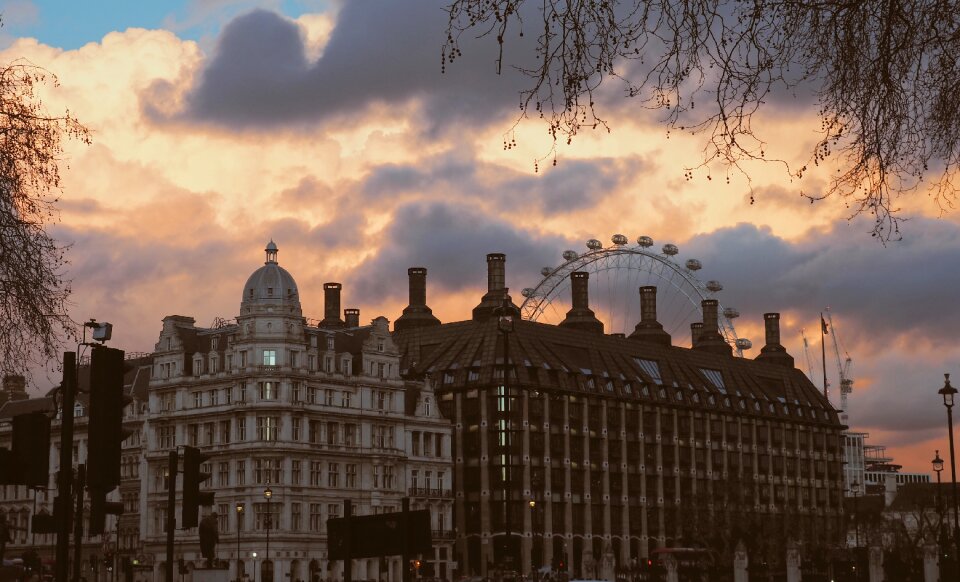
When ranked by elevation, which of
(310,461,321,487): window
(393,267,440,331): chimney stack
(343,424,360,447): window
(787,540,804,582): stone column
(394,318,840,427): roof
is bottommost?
(787,540,804,582): stone column

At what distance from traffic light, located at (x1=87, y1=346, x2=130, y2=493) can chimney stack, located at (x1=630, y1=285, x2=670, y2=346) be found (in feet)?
550

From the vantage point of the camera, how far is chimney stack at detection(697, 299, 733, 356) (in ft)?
637

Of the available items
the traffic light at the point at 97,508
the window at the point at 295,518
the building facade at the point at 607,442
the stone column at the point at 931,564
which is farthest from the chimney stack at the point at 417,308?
the traffic light at the point at 97,508

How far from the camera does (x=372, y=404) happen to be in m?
133

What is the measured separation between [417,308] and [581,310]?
64.2 ft

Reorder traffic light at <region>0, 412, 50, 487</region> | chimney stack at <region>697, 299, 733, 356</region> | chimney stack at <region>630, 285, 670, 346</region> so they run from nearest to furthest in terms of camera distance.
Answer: traffic light at <region>0, 412, 50, 487</region>, chimney stack at <region>630, 285, 670, 346</region>, chimney stack at <region>697, 299, 733, 356</region>

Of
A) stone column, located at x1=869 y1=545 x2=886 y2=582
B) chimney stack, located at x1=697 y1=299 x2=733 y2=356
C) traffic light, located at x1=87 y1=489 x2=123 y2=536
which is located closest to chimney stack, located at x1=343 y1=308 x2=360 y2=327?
chimney stack, located at x1=697 y1=299 x2=733 y2=356

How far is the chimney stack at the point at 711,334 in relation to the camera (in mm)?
194250

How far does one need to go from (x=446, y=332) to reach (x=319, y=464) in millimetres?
30944

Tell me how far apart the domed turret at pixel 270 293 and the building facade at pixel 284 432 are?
112mm

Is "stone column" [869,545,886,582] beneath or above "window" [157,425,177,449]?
beneath

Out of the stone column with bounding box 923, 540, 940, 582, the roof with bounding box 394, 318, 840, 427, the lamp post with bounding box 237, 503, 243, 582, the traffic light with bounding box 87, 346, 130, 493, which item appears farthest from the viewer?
the roof with bounding box 394, 318, 840, 427

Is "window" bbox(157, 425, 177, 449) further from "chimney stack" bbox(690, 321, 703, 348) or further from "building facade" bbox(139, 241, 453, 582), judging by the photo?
"chimney stack" bbox(690, 321, 703, 348)

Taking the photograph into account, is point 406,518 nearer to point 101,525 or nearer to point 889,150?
point 101,525
